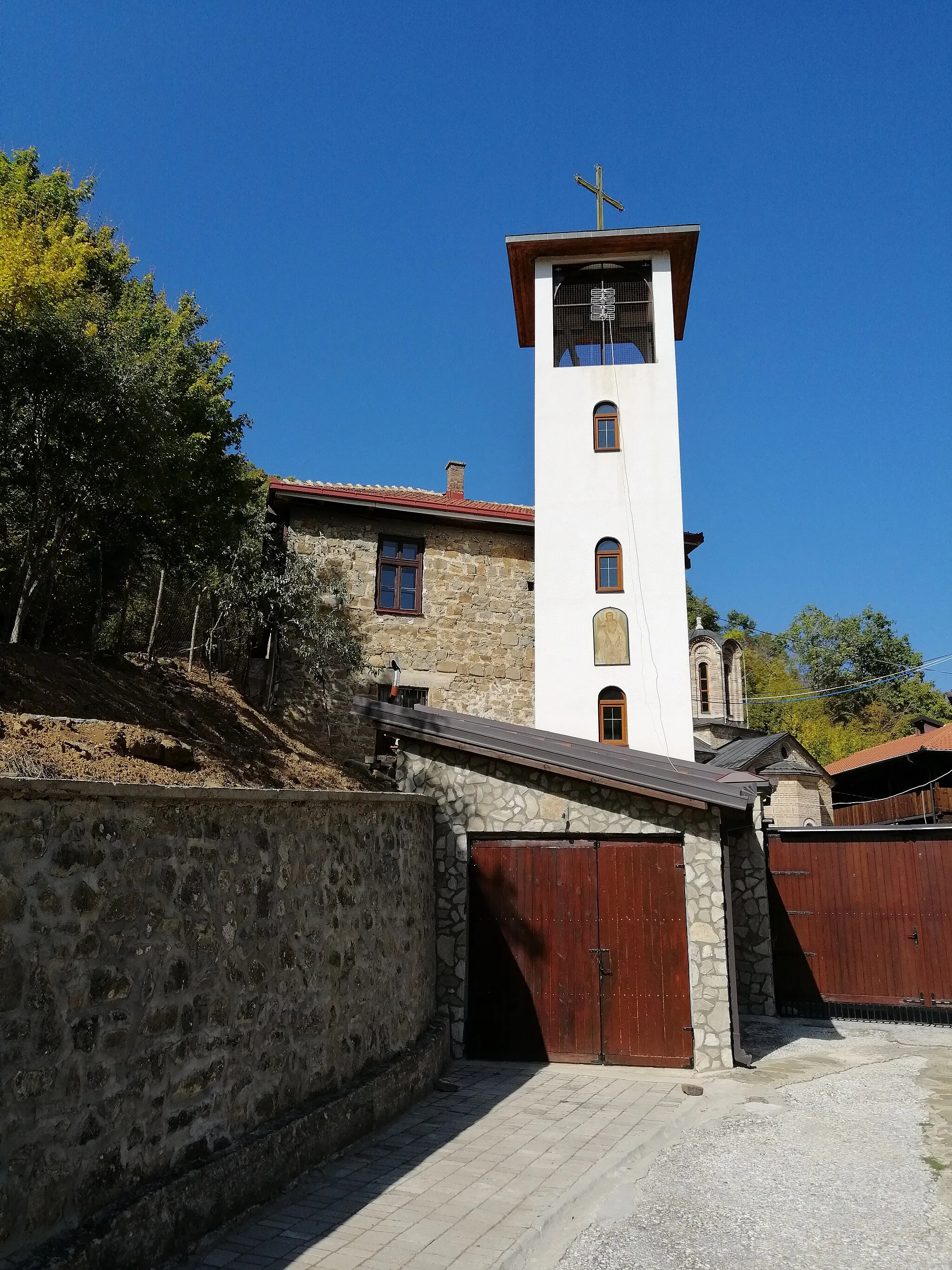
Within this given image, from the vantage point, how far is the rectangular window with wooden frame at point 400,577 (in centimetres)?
1783

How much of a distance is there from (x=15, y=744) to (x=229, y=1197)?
3.46m

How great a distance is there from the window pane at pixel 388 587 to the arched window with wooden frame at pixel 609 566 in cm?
413

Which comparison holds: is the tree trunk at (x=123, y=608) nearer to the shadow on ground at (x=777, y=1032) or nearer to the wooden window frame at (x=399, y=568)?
the wooden window frame at (x=399, y=568)

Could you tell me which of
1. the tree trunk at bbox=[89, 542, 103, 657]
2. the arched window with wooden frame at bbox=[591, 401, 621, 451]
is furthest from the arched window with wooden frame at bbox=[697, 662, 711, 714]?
the tree trunk at bbox=[89, 542, 103, 657]

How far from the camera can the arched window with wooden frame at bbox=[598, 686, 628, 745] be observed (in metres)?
17.0

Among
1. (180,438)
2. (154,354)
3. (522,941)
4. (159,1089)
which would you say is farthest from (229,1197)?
(154,354)

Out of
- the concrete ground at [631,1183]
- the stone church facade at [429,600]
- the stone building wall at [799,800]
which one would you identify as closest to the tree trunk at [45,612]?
the stone church facade at [429,600]

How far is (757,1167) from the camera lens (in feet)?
19.6

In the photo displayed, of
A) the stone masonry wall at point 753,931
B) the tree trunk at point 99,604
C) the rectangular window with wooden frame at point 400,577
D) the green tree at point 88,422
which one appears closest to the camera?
the green tree at point 88,422

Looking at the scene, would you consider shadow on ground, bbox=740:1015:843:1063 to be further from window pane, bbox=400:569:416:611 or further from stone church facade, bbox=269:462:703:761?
window pane, bbox=400:569:416:611

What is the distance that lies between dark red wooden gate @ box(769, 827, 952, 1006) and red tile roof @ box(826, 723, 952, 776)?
45.0 ft

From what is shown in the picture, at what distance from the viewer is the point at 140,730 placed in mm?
8000

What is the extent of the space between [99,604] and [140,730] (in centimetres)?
673

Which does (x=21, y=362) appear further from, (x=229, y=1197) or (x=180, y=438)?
(x=229, y=1197)
